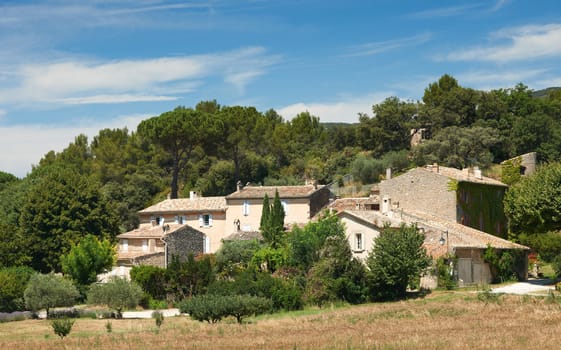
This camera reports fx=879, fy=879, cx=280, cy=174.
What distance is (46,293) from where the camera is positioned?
5041 centimetres

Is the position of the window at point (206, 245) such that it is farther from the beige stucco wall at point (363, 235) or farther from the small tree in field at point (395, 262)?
the small tree in field at point (395, 262)

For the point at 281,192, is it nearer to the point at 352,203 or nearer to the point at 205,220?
the point at 352,203

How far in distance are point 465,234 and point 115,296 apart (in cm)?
2064

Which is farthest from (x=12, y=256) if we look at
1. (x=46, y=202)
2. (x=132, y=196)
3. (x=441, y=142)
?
(x=441, y=142)

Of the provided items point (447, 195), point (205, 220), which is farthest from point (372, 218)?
point (205, 220)

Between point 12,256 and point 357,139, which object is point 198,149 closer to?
point 357,139

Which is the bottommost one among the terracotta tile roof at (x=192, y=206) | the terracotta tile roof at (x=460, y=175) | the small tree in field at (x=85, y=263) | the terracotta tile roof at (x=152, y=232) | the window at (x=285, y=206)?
the small tree in field at (x=85, y=263)

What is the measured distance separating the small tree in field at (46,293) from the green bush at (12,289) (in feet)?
5.17

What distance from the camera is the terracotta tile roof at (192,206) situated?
70000mm

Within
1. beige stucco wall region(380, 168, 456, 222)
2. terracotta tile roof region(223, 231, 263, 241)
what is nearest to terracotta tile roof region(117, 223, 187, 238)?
terracotta tile roof region(223, 231, 263, 241)

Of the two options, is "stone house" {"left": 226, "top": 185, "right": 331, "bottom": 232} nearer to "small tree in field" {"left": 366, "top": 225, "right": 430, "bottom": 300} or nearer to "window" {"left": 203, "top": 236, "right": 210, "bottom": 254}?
"window" {"left": 203, "top": 236, "right": 210, "bottom": 254}

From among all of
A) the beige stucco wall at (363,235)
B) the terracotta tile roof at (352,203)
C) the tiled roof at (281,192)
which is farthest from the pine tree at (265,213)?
the beige stucco wall at (363,235)

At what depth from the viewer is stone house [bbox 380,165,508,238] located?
58.6 meters

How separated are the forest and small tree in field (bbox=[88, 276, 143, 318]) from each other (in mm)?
17912
